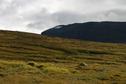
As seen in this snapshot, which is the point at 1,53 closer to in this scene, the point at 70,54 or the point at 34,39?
the point at 70,54

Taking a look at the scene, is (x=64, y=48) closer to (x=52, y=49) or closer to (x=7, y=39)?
(x=52, y=49)

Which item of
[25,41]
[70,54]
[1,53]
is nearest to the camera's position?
[1,53]

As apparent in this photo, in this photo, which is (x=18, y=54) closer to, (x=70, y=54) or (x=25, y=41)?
(x=70, y=54)

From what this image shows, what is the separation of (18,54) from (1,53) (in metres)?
6.60

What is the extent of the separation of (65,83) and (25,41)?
456 feet

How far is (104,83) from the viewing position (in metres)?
52.4

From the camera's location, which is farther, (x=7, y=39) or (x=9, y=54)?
(x=7, y=39)

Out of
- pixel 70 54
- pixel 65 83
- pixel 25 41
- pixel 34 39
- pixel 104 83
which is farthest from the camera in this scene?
pixel 34 39

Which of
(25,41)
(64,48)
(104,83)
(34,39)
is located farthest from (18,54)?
(104,83)

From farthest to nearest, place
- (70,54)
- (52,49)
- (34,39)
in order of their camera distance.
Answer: (34,39)
(52,49)
(70,54)

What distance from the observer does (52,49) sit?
16425 centimetres

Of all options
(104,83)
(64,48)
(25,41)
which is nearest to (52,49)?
(64,48)

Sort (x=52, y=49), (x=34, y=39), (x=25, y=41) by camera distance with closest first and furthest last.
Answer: (x=52, y=49), (x=25, y=41), (x=34, y=39)

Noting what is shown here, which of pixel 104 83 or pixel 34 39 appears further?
pixel 34 39
